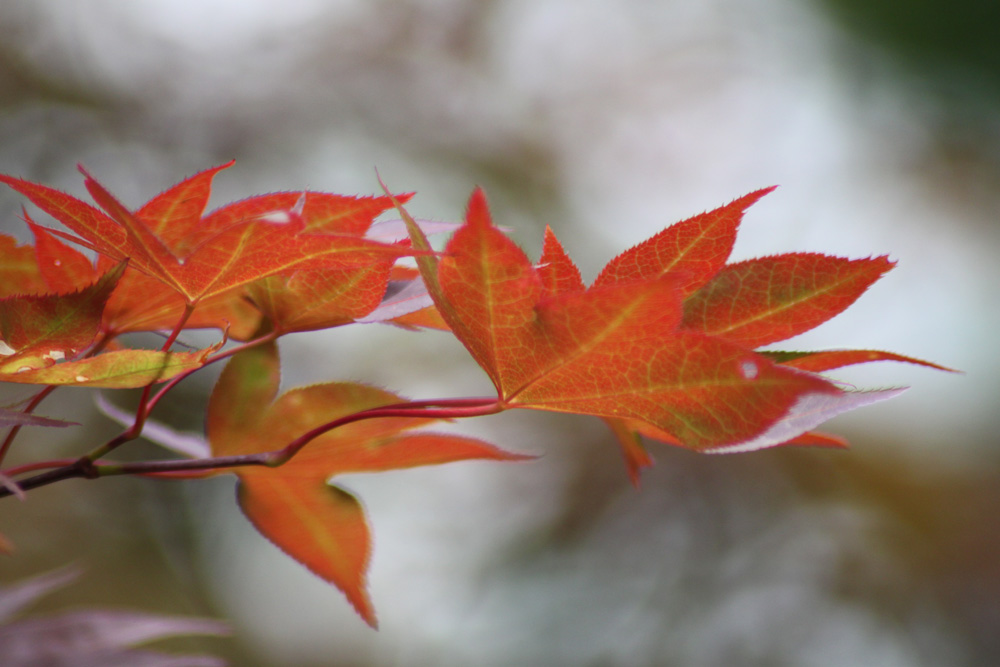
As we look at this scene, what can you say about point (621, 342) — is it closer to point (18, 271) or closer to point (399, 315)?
point (399, 315)

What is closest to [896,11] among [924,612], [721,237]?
[924,612]

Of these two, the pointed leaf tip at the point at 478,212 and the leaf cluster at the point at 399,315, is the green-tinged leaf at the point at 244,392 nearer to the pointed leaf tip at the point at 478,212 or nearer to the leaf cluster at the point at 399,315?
the leaf cluster at the point at 399,315

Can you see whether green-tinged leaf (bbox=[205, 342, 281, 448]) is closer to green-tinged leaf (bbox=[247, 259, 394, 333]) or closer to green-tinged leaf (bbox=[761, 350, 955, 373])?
green-tinged leaf (bbox=[247, 259, 394, 333])

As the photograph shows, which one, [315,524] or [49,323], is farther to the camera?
[315,524]

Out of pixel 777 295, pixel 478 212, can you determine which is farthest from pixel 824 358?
pixel 478 212

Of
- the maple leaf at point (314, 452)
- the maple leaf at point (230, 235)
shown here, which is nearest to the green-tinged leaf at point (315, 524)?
the maple leaf at point (314, 452)
